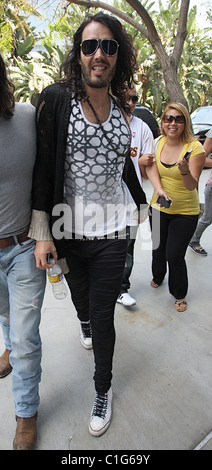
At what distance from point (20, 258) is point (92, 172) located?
23.2 inches

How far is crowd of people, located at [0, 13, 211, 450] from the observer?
59.3 inches

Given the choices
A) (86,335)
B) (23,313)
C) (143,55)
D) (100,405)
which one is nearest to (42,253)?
(23,313)

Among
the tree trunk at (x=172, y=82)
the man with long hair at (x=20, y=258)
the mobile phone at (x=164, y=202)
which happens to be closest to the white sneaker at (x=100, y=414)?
the man with long hair at (x=20, y=258)

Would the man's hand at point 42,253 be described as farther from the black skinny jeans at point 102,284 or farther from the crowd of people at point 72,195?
the black skinny jeans at point 102,284

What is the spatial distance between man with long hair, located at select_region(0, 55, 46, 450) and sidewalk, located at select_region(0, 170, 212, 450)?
23 centimetres

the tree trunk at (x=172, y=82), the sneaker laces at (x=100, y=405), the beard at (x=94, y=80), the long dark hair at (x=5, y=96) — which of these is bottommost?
the sneaker laces at (x=100, y=405)

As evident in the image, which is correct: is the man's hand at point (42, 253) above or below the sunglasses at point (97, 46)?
below

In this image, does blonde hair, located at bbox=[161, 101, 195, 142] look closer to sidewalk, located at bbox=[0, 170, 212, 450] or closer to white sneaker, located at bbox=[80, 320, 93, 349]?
sidewalk, located at bbox=[0, 170, 212, 450]

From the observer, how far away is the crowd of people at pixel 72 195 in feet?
4.94

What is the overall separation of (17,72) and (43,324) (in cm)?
1349

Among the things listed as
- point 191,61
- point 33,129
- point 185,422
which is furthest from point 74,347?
point 191,61

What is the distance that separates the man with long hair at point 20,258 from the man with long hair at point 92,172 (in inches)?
2.4

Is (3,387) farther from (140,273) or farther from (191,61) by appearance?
(191,61)

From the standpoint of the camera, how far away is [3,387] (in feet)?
6.95
